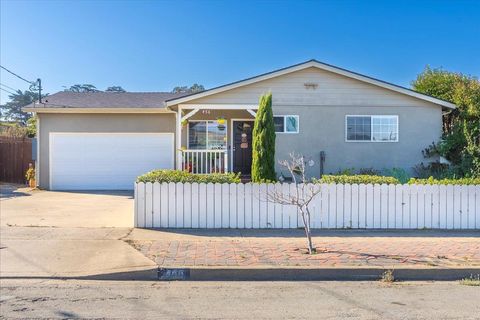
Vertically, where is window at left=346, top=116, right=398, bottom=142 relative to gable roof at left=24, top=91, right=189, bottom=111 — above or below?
below

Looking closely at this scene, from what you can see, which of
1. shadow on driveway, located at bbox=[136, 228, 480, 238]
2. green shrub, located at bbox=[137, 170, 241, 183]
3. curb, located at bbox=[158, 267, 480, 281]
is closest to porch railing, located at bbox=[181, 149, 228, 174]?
green shrub, located at bbox=[137, 170, 241, 183]

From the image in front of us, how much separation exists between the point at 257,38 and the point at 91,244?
1332 centimetres

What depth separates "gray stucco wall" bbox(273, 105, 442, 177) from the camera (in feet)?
48.4

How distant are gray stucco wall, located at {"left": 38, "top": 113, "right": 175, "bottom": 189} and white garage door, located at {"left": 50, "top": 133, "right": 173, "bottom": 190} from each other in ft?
0.67

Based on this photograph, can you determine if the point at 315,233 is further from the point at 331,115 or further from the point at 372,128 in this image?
the point at 372,128

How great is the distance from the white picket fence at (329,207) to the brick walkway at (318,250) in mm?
654

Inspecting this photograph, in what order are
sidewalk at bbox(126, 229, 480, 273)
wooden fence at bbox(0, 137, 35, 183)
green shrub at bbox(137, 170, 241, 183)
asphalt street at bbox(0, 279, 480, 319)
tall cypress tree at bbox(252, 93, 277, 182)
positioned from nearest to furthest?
asphalt street at bbox(0, 279, 480, 319) → sidewalk at bbox(126, 229, 480, 273) → green shrub at bbox(137, 170, 241, 183) → tall cypress tree at bbox(252, 93, 277, 182) → wooden fence at bbox(0, 137, 35, 183)

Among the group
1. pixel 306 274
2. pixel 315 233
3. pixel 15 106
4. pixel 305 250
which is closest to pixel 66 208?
pixel 315 233

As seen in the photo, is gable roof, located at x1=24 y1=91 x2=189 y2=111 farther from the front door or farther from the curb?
the curb

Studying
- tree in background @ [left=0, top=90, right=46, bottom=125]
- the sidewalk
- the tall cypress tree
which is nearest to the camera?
the sidewalk

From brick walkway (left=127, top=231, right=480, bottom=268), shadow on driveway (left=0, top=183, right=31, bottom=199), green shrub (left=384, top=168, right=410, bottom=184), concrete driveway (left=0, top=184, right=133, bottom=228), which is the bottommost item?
brick walkway (left=127, top=231, right=480, bottom=268)

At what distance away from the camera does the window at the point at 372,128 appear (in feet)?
48.5

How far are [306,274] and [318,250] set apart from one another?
1.18 meters

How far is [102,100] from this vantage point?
720 inches
